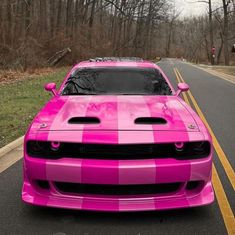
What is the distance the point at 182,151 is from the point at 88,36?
34.5m

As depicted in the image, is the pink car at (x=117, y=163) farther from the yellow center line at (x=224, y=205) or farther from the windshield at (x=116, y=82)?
the windshield at (x=116, y=82)

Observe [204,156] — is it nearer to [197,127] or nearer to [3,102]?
[197,127]

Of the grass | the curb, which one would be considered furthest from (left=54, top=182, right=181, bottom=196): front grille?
the grass

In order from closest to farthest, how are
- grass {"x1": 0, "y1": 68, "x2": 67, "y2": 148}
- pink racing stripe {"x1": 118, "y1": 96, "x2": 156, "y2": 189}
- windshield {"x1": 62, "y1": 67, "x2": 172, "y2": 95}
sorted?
pink racing stripe {"x1": 118, "y1": 96, "x2": 156, "y2": 189} < windshield {"x1": 62, "y1": 67, "x2": 172, "y2": 95} < grass {"x1": 0, "y1": 68, "x2": 67, "y2": 148}

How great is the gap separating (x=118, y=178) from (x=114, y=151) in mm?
246

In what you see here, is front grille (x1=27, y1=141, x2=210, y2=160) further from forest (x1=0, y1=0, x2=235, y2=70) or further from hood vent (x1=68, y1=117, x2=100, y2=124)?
forest (x1=0, y1=0, x2=235, y2=70)

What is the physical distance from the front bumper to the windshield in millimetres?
1784

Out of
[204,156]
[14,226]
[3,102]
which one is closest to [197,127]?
[204,156]

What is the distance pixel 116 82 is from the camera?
221 inches

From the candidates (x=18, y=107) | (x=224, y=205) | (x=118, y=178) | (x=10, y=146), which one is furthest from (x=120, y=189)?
(x=18, y=107)

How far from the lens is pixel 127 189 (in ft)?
12.2

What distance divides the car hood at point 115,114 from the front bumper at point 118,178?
352mm

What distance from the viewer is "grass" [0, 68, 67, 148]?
311 inches

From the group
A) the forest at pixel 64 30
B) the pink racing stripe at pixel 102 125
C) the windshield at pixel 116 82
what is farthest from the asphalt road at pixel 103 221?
the forest at pixel 64 30
